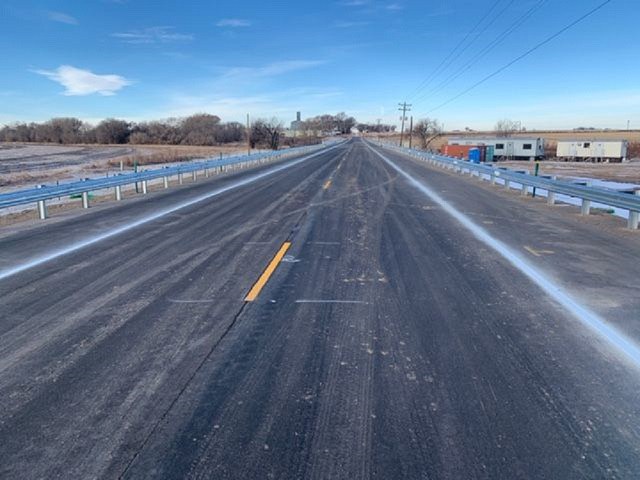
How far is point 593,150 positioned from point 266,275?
81.2 meters

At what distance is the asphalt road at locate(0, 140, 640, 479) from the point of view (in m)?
3.32

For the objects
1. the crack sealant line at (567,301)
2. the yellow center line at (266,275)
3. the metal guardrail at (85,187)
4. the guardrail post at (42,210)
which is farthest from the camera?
the guardrail post at (42,210)

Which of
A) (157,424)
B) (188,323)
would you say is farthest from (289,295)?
(157,424)

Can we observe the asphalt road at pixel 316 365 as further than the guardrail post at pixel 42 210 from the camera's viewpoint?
No

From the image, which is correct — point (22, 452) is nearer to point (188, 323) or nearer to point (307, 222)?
point (188, 323)

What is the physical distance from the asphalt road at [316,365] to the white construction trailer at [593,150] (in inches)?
2952

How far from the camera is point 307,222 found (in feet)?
41.5

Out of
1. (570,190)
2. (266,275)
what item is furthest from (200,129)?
(266,275)

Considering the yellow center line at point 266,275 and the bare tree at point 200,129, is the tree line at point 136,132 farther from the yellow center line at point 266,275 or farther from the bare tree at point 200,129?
the yellow center line at point 266,275

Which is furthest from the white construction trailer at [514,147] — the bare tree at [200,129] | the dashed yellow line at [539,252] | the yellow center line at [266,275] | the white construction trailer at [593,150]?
the bare tree at [200,129]

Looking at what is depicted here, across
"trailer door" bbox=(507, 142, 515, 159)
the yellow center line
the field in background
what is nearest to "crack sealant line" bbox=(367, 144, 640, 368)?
the yellow center line

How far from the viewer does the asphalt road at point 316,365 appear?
3.32 meters

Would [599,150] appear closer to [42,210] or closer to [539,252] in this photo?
[539,252]

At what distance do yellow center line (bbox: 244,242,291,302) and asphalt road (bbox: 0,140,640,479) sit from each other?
0.34 ft
